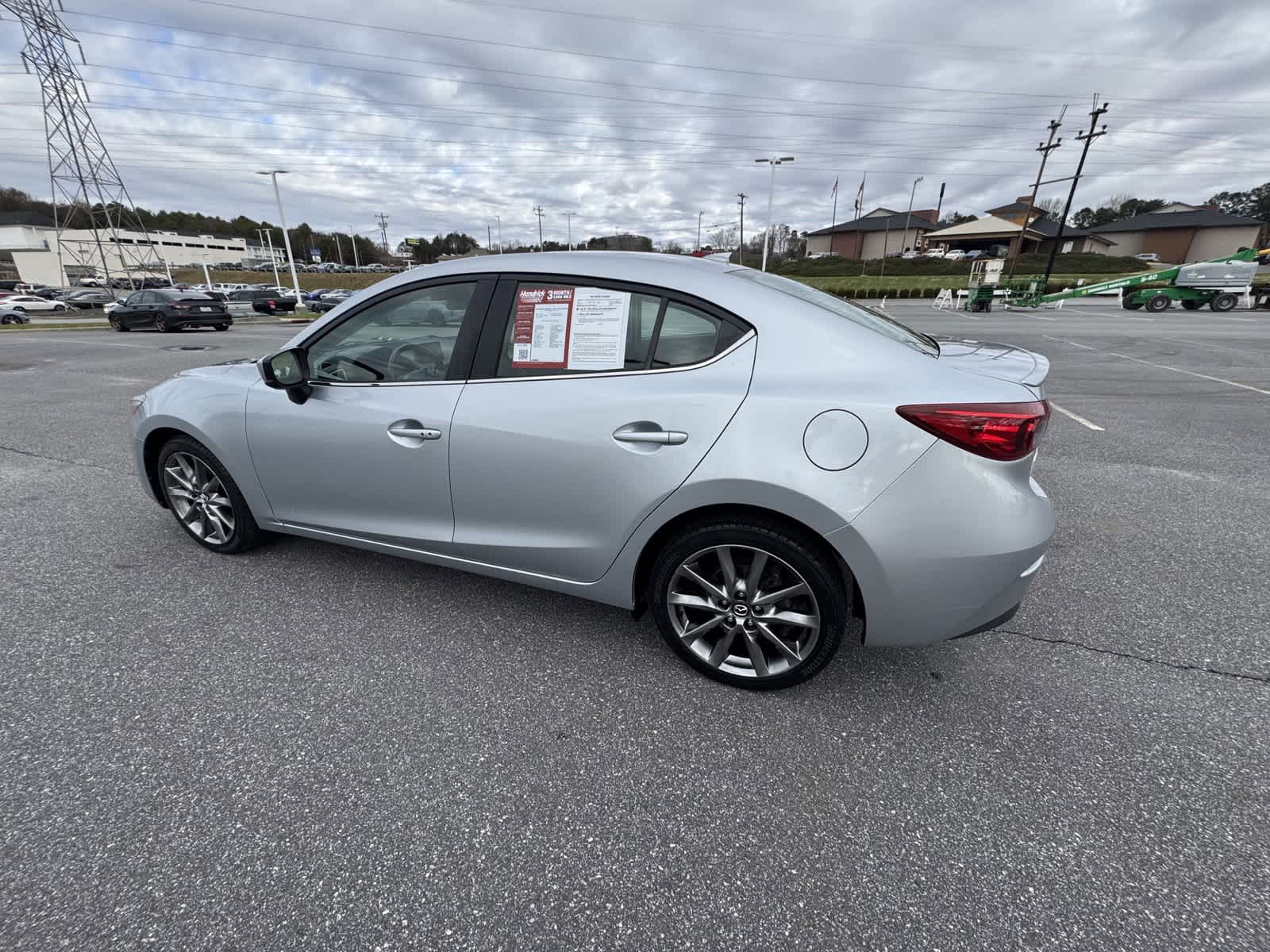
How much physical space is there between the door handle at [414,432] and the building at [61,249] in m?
68.9

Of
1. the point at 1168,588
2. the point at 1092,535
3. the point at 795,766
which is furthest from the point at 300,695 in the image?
the point at 1092,535

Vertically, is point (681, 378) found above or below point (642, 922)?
above

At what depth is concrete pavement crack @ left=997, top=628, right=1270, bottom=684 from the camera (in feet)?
7.94

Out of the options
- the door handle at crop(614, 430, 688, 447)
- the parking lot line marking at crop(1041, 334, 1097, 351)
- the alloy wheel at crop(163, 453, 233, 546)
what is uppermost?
the door handle at crop(614, 430, 688, 447)

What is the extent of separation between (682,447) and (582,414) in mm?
406

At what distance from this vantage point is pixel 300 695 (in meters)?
2.33

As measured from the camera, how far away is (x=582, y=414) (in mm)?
2234

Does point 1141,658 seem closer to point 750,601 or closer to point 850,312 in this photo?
point 750,601

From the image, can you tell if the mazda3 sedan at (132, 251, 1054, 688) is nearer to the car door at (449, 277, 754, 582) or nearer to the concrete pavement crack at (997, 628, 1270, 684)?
the car door at (449, 277, 754, 582)

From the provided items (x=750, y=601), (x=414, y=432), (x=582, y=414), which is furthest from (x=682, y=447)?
(x=414, y=432)

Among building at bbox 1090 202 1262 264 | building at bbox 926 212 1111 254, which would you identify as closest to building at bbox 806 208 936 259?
building at bbox 926 212 1111 254

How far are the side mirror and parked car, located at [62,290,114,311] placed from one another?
4831 cm

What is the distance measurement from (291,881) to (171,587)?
2.15 metres

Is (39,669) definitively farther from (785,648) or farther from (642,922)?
(785,648)
